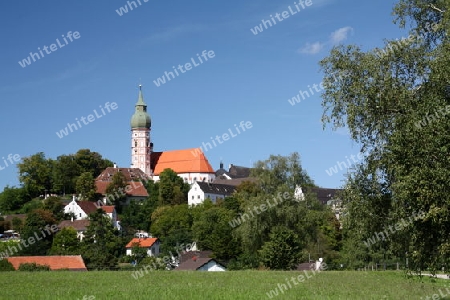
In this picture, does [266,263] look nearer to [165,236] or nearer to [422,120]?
[422,120]

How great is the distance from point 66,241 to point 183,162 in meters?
87.0

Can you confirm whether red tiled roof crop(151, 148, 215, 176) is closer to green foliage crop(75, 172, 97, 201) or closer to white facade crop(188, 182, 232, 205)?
white facade crop(188, 182, 232, 205)

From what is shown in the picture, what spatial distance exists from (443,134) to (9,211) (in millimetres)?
135313

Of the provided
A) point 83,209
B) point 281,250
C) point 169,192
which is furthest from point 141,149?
point 281,250

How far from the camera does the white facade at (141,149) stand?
186 m

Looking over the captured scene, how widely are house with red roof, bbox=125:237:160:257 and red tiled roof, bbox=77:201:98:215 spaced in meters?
16.6

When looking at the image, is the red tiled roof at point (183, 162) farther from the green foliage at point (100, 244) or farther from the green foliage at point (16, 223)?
the green foliage at point (100, 244)

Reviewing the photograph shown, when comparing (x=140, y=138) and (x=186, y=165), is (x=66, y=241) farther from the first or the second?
(x=140, y=138)

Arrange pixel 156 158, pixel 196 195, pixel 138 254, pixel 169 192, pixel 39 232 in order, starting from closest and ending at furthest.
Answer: pixel 138 254 → pixel 39 232 → pixel 169 192 → pixel 196 195 → pixel 156 158

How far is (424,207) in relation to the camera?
19734mm

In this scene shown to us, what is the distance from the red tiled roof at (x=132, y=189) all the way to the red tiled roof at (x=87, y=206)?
9.80m

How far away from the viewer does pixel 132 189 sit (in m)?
147

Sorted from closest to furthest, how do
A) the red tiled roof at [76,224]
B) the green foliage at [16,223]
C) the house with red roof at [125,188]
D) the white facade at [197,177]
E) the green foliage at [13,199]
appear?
the red tiled roof at [76,224], the green foliage at [16,223], the house with red roof at [125,188], the green foliage at [13,199], the white facade at [197,177]

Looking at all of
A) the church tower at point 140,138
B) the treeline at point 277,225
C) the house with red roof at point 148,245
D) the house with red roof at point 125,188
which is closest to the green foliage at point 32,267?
the treeline at point 277,225
